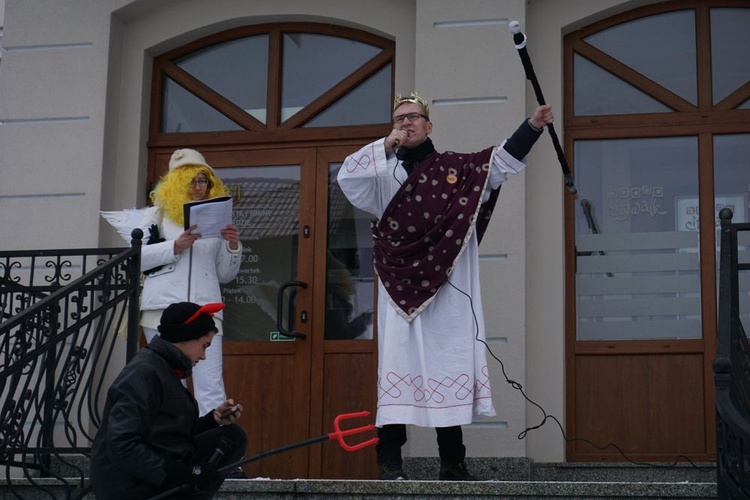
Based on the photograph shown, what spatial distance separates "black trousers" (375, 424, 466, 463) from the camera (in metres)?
6.78

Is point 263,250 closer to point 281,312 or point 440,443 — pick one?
point 281,312

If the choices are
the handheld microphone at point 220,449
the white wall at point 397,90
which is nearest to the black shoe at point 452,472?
the white wall at point 397,90

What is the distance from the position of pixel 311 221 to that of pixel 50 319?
270 cm

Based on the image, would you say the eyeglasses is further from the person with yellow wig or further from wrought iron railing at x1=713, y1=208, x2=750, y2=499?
wrought iron railing at x1=713, y1=208, x2=750, y2=499

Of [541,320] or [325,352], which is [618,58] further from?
[325,352]

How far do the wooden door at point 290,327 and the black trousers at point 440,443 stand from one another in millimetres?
1581

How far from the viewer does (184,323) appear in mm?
5336

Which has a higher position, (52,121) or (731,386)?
(52,121)

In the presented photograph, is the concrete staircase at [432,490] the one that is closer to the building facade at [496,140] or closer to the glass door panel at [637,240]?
the building facade at [496,140]

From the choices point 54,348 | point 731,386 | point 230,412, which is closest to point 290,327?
point 54,348

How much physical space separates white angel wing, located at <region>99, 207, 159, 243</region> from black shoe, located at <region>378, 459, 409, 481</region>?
211 cm

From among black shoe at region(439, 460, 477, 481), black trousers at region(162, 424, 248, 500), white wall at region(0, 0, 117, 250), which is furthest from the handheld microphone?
white wall at region(0, 0, 117, 250)

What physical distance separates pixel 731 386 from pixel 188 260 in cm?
329

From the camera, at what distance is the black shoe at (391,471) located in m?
6.67
